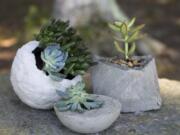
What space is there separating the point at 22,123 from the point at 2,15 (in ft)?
15.2

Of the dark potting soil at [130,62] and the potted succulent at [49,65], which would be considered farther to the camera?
the dark potting soil at [130,62]

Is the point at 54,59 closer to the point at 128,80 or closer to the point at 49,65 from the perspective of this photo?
the point at 49,65

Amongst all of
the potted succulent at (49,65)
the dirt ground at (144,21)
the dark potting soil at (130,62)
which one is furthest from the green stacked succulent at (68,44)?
the dirt ground at (144,21)

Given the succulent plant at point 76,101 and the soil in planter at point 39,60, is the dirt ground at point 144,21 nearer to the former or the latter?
the soil in planter at point 39,60

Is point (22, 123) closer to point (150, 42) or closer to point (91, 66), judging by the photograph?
point (91, 66)

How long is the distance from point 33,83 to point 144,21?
4.21 metres

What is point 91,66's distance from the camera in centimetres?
181

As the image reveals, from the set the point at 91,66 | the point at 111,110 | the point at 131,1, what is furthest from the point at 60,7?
the point at 131,1

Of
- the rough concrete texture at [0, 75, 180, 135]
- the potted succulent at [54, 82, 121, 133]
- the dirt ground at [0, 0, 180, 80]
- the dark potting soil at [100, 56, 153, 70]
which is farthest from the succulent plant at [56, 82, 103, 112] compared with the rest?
the dirt ground at [0, 0, 180, 80]

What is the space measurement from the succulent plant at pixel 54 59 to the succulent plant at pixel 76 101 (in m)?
0.10

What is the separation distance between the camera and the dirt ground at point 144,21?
4.62 m

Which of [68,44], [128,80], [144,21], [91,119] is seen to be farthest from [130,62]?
[144,21]

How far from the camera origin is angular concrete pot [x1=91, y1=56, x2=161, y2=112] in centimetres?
173

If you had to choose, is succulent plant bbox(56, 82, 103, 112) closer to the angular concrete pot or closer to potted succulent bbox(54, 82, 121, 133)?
potted succulent bbox(54, 82, 121, 133)
